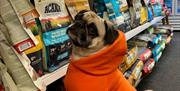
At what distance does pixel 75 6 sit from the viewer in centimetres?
151

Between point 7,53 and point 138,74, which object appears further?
point 138,74

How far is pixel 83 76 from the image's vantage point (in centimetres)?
128

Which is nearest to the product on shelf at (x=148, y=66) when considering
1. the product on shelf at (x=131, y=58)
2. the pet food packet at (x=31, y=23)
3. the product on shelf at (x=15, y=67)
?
the product on shelf at (x=131, y=58)

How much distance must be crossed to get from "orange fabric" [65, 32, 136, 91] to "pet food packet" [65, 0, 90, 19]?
0.93ft

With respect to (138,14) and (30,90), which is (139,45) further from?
(30,90)

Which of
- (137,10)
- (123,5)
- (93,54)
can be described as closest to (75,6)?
(93,54)

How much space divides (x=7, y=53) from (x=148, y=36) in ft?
8.01

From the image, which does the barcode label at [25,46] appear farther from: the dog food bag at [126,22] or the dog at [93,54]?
the dog food bag at [126,22]

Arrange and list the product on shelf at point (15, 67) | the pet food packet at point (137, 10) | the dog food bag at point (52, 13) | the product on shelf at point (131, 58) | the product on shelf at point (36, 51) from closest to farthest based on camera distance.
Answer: the product on shelf at point (15, 67), the product on shelf at point (36, 51), the dog food bag at point (52, 13), the product on shelf at point (131, 58), the pet food packet at point (137, 10)

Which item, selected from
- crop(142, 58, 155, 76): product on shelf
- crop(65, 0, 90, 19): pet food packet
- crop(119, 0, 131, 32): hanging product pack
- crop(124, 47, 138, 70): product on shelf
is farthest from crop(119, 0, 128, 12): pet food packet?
crop(142, 58, 155, 76): product on shelf

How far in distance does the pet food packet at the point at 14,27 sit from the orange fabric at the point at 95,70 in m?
0.33

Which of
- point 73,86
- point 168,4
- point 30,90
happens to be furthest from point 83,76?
point 168,4

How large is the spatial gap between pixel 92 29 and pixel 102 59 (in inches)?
5.7

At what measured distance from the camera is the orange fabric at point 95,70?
1.27 m
